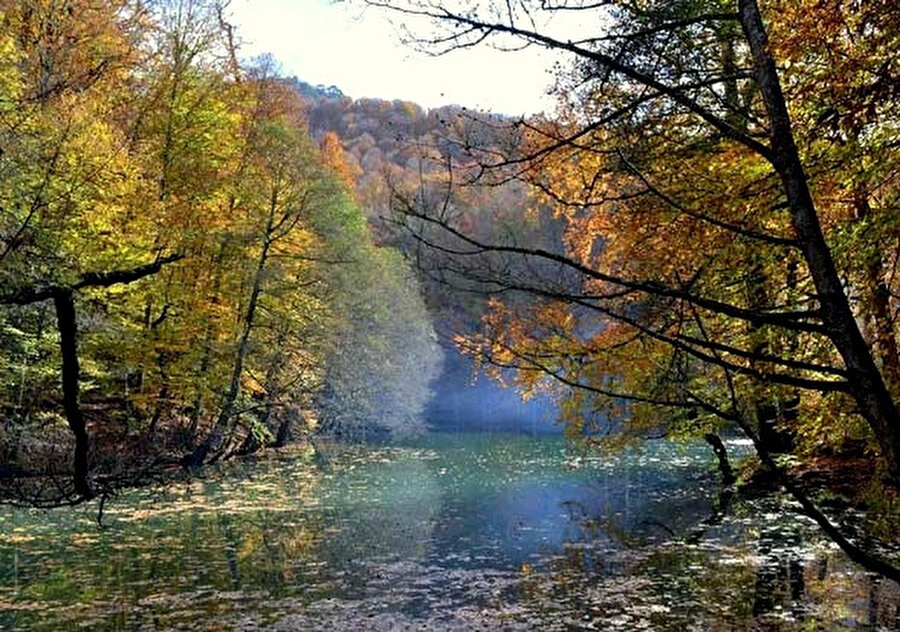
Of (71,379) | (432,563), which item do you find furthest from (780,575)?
(71,379)

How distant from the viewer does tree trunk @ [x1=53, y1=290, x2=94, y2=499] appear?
613 cm

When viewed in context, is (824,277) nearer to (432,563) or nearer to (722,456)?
(432,563)

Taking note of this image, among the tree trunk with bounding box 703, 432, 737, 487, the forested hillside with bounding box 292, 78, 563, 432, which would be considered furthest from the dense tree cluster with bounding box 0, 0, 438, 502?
the tree trunk with bounding box 703, 432, 737, 487

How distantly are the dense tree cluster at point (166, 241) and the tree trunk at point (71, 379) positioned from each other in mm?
1444

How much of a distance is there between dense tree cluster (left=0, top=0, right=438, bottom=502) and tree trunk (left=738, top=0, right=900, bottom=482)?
6.43 meters

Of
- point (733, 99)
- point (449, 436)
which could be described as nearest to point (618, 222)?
point (733, 99)

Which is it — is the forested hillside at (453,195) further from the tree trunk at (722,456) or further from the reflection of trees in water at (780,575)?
the tree trunk at (722,456)

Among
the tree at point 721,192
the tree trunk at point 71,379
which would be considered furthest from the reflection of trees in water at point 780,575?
the tree trunk at point 71,379

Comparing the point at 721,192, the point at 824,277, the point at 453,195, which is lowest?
the point at 824,277

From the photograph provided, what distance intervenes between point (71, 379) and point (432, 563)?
590 centimetres

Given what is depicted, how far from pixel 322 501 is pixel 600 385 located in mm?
6660

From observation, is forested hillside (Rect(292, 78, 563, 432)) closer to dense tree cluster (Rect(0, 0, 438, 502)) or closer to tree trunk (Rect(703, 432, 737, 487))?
dense tree cluster (Rect(0, 0, 438, 502))

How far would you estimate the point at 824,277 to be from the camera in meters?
3.29

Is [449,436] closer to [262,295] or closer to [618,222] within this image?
[262,295]
